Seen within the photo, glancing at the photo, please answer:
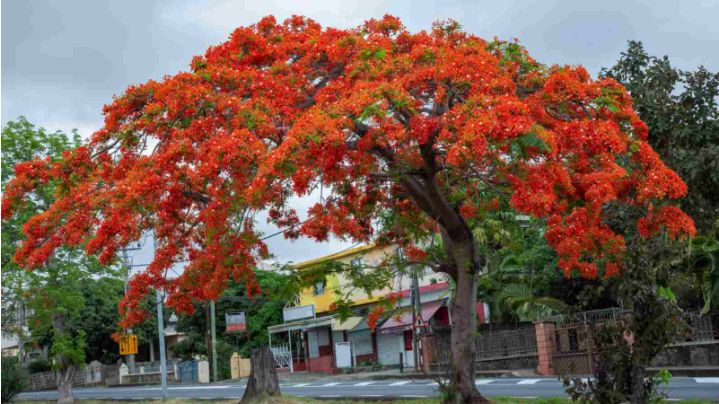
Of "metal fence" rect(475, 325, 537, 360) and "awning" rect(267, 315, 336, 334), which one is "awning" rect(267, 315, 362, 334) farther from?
"metal fence" rect(475, 325, 537, 360)

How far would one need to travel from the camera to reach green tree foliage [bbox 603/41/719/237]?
9.82 metres

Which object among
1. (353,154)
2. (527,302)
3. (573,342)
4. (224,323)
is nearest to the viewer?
(353,154)

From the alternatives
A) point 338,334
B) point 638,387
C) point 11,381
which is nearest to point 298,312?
point 338,334

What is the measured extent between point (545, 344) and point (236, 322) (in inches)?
664

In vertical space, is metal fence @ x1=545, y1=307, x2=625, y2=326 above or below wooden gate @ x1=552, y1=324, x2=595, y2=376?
above

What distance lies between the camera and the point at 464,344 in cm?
1144

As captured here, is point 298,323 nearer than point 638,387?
No

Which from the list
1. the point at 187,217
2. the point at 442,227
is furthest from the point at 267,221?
the point at 442,227

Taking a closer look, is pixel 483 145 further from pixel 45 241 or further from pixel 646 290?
pixel 45 241

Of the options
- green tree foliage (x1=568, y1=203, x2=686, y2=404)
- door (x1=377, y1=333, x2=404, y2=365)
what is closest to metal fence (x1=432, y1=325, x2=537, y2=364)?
door (x1=377, y1=333, x2=404, y2=365)

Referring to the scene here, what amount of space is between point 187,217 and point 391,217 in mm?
3890

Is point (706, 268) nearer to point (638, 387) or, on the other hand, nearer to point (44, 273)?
point (638, 387)

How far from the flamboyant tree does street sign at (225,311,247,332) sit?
72.0 ft

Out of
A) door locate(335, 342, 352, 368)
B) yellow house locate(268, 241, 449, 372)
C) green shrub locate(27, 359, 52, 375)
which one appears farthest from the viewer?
green shrub locate(27, 359, 52, 375)
